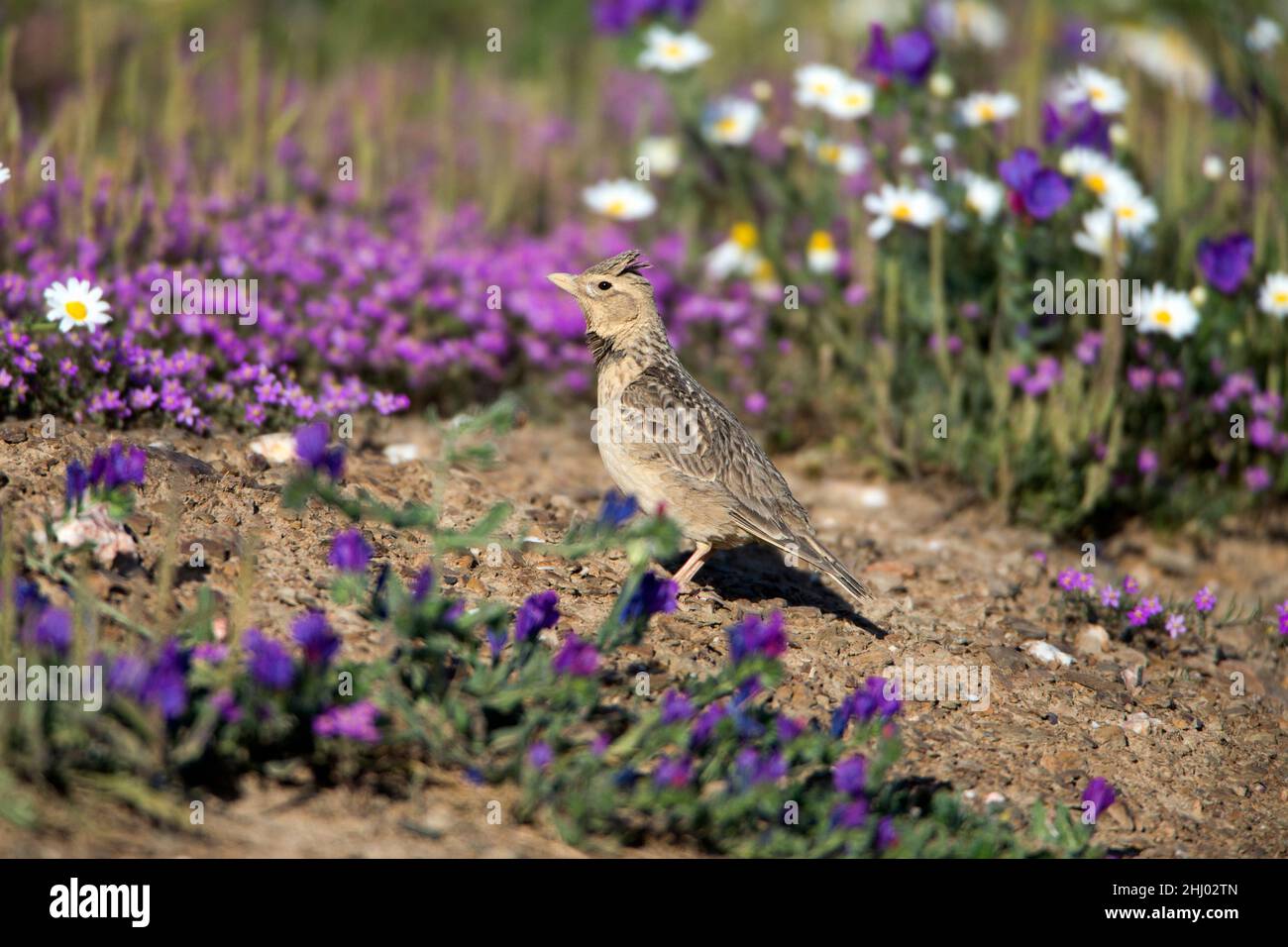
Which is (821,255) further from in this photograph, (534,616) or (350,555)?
(350,555)

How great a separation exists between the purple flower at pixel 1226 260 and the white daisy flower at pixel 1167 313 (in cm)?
18

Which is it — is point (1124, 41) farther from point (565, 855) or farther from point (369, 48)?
point (565, 855)

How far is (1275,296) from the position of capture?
6.79 meters

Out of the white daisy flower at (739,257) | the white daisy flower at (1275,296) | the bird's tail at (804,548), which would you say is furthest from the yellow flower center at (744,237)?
the bird's tail at (804,548)

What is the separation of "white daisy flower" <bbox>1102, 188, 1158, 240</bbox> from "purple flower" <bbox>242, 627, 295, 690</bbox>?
4992 millimetres

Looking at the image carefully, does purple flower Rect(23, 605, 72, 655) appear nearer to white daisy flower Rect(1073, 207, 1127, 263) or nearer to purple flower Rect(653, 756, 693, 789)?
purple flower Rect(653, 756, 693, 789)

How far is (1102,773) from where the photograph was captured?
4.84m

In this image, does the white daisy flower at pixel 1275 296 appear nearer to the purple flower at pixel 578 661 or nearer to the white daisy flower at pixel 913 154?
the white daisy flower at pixel 913 154

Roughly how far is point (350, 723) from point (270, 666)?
0.26 metres

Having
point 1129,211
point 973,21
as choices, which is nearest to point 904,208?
point 1129,211

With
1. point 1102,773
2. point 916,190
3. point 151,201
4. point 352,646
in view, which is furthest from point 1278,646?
point 151,201

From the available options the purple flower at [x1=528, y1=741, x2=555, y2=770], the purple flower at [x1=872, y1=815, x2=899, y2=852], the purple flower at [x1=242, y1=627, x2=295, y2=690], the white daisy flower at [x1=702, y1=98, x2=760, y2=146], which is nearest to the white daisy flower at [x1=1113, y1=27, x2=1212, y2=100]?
the white daisy flower at [x1=702, y1=98, x2=760, y2=146]

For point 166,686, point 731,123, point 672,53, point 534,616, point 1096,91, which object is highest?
point 672,53

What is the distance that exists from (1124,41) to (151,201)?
9138 millimetres
